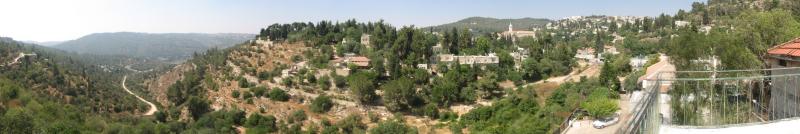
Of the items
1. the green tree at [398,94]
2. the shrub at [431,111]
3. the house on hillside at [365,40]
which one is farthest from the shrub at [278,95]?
the house on hillside at [365,40]

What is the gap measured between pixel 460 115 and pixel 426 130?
363 centimetres

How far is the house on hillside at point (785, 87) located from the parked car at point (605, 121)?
678 centimetres

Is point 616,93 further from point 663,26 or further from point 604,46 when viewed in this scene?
point 663,26

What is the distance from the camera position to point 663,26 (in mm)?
66750

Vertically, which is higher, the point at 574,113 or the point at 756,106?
the point at 756,106

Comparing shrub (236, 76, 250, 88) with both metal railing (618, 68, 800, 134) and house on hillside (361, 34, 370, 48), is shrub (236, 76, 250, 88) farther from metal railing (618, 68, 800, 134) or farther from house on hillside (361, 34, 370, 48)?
metal railing (618, 68, 800, 134)

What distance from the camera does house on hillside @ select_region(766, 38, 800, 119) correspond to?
31.2ft

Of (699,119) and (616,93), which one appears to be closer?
(699,119)

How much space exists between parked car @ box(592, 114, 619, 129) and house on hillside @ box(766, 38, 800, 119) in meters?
6.78

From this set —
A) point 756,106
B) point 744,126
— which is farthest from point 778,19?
point 744,126

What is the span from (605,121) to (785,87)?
8.76 meters

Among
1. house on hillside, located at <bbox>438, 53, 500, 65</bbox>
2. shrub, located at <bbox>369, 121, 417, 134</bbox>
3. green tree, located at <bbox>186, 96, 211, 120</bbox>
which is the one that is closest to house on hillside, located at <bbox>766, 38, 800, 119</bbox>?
shrub, located at <bbox>369, 121, 417, 134</bbox>

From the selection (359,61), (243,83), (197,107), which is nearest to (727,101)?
(359,61)

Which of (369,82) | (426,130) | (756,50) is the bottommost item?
(426,130)
